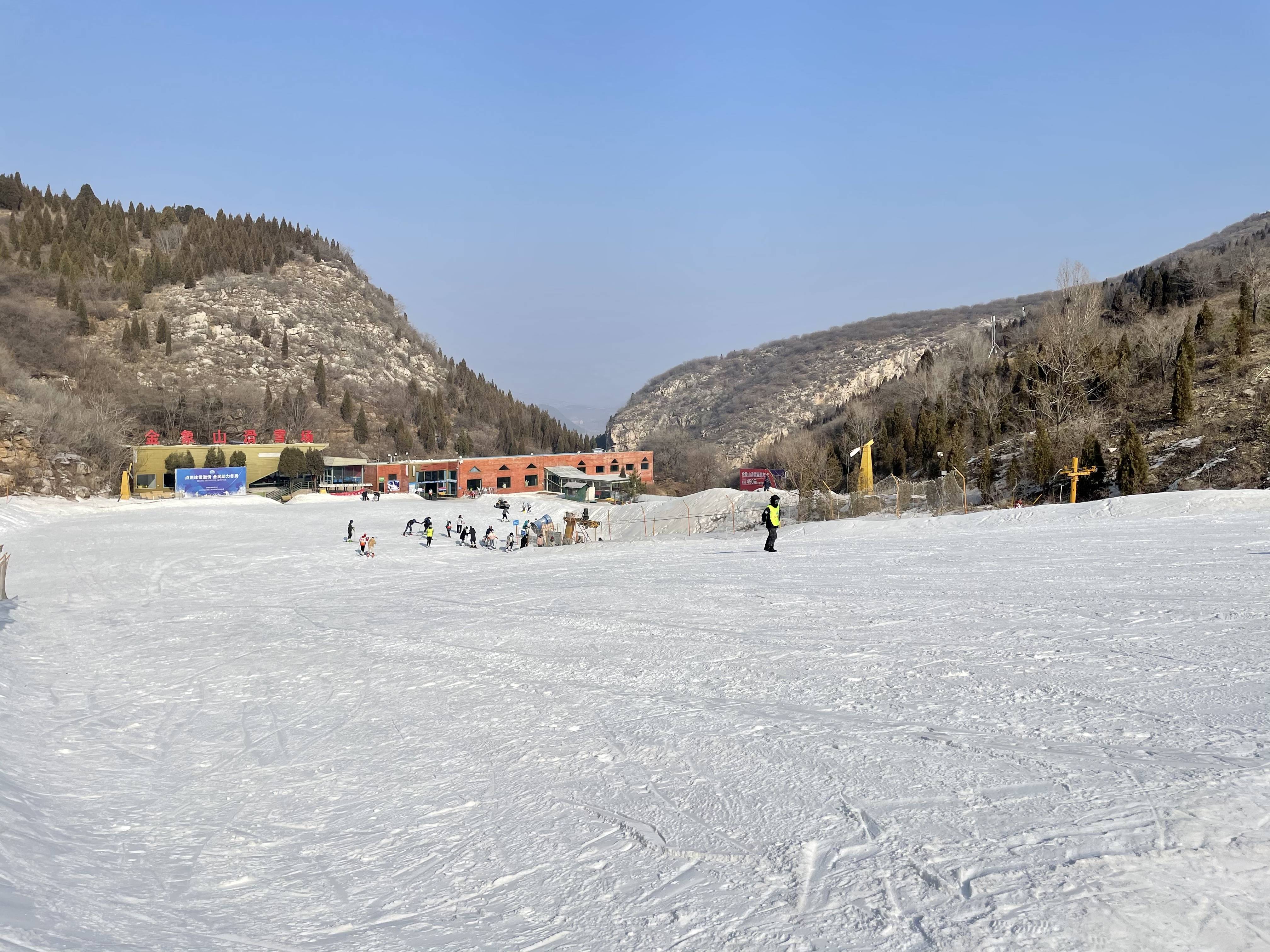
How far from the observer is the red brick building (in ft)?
212

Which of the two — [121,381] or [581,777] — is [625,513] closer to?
[581,777]

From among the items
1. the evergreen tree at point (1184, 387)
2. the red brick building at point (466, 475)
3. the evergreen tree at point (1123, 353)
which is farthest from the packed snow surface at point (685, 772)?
the red brick building at point (466, 475)

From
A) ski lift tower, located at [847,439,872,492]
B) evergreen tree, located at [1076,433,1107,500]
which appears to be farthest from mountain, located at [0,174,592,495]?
evergreen tree, located at [1076,433,1107,500]

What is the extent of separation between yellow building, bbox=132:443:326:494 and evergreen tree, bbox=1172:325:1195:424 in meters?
61.6

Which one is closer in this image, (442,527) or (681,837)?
(681,837)

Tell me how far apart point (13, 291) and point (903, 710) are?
11679cm

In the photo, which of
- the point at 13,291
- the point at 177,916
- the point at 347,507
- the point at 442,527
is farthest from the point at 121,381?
the point at 177,916

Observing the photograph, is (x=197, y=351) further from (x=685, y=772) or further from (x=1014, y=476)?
(x=685, y=772)

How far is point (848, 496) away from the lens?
29656mm

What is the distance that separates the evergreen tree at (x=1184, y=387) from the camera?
108ft

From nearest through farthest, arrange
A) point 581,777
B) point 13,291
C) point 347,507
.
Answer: point 581,777
point 347,507
point 13,291

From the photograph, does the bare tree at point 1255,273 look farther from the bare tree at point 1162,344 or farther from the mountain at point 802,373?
the mountain at point 802,373

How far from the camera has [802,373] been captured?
457 ft

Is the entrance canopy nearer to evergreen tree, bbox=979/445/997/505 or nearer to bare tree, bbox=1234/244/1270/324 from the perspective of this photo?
evergreen tree, bbox=979/445/997/505
